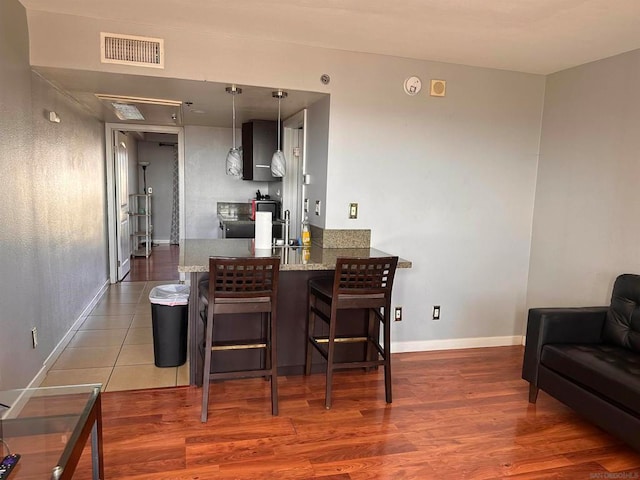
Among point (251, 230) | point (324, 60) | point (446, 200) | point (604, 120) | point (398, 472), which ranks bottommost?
point (398, 472)

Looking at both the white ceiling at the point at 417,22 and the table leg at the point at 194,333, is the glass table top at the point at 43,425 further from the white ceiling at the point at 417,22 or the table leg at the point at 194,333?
the white ceiling at the point at 417,22

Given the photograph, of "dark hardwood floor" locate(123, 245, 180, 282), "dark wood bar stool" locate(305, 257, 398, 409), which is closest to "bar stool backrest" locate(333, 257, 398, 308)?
"dark wood bar stool" locate(305, 257, 398, 409)

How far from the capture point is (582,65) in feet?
11.2

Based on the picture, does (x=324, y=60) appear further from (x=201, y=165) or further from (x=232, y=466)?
(x=201, y=165)

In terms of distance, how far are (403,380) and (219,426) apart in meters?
1.37

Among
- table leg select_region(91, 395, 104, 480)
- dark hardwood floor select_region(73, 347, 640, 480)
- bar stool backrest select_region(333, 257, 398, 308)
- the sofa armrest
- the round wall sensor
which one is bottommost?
dark hardwood floor select_region(73, 347, 640, 480)

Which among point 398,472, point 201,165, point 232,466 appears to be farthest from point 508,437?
point 201,165

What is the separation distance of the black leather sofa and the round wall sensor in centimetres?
185

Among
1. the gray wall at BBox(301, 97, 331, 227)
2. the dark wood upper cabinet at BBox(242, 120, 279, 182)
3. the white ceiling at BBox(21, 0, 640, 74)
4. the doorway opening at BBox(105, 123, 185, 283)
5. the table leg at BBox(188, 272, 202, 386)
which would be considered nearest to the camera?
the white ceiling at BBox(21, 0, 640, 74)

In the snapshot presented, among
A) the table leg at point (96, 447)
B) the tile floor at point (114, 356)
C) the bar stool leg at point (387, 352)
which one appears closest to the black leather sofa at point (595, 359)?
the bar stool leg at point (387, 352)

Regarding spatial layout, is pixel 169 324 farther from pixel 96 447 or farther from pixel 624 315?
pixel 624 315

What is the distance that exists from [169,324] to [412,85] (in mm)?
2589

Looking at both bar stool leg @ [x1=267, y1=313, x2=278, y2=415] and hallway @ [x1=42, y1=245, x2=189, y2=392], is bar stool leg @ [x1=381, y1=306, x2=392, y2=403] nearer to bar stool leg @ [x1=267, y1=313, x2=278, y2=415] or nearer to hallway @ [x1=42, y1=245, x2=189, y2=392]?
bar stool leg @ [x1=267, y1=313, x2=278, y2=415]

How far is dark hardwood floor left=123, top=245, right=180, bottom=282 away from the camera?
640cm
